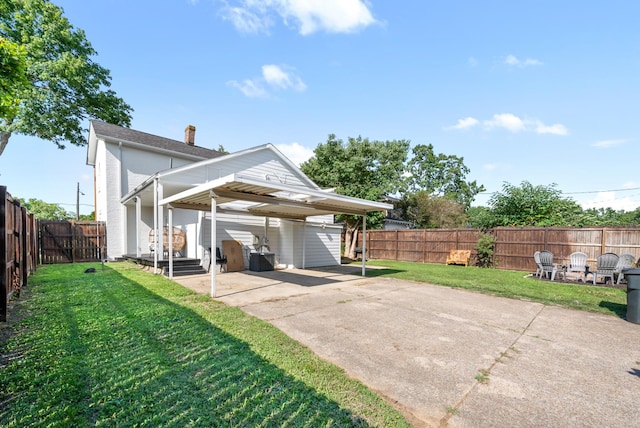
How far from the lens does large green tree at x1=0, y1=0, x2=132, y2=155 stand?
14.6 m

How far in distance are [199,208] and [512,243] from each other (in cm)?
1356

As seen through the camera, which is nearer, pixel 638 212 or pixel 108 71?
pixel 108 71

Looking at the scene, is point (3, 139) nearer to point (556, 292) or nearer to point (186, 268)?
point (186, 268)

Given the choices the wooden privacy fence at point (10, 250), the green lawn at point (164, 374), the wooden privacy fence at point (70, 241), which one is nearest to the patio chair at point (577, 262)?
the green lawn at point (164, 374)

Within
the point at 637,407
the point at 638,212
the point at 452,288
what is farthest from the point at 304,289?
the point at 638,212

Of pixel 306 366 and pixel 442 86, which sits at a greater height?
pixel 442 86

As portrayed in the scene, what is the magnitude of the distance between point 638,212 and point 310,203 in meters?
47.5

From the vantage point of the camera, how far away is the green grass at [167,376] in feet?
7.11

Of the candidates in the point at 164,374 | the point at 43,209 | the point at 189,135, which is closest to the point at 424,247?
the point at 189,135

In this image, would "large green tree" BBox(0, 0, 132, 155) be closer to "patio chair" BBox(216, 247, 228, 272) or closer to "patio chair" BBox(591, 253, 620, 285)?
"patio chair" BBox(216, 247, 228, 272)

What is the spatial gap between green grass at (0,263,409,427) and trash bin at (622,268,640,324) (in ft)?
18.9

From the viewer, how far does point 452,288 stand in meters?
8.28

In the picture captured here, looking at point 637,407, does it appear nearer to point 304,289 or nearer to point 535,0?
point 304,289

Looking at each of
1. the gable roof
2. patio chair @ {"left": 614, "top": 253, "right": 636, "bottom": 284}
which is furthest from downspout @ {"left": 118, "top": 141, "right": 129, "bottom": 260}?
patio chair @ {"left": 614, "top": 253, "right": 636, "bottom": 284}
